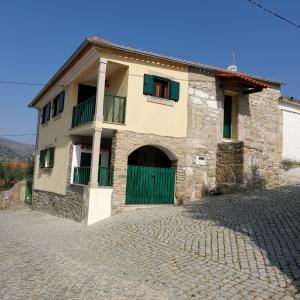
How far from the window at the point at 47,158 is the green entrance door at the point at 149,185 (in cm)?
604

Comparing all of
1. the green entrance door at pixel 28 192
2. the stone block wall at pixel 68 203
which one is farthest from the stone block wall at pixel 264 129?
the green entrance door at pixel 28 192

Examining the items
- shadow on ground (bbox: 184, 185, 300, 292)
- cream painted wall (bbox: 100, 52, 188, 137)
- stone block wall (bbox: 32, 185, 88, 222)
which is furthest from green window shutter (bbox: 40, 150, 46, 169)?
shadow on ground (bbox: 184, 185, 300, 292)

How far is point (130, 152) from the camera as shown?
1288 centimetres

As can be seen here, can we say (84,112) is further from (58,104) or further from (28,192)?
(28,192)

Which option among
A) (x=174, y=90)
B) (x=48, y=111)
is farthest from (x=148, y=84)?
(x=48, y=111)

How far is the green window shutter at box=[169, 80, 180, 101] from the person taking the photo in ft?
44.7

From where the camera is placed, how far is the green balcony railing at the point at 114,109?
1291cm

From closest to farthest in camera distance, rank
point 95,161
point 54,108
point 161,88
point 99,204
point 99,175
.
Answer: point 99,204
point 95,161
point 99,175
point 161,88
point 54,108

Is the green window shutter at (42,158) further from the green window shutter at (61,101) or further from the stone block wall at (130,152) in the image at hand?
the stone block wall at (130,152)

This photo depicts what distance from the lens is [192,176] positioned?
14047mm

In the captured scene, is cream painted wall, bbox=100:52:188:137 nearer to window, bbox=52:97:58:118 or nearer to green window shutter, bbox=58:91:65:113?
green window shutter, bbox=58:91:65:113

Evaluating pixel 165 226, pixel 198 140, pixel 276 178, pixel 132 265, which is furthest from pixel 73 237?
pixel 276 178

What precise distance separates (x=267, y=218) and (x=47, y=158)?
1257 centimetres

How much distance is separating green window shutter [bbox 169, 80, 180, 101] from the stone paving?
4.63m
